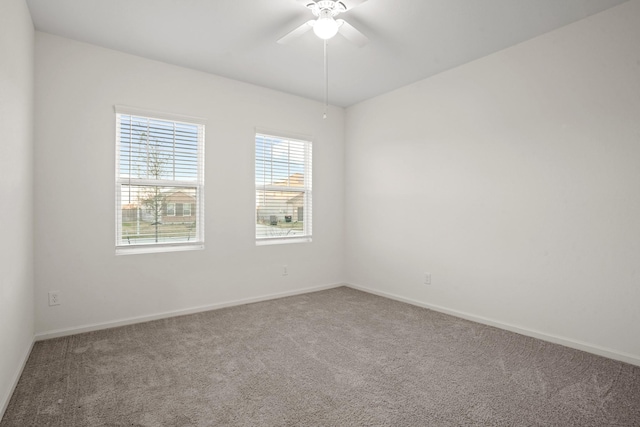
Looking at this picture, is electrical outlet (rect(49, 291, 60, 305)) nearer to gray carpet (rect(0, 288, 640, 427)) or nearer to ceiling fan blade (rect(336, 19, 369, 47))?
gray carpet (rect(0, 288, 640, 427))

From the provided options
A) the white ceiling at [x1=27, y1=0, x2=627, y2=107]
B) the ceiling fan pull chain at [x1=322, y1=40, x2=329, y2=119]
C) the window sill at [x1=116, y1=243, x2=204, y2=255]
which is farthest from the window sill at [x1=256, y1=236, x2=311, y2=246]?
the white ceiling at [x1=27, y1=0, x2=627, y2=107]

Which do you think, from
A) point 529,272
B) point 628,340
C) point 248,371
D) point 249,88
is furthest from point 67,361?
point 628,340

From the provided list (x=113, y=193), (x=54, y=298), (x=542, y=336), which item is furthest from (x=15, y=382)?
(x=542, y=336)

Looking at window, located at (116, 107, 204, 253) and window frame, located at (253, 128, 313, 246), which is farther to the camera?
window frame, located at (253, 128, 313, 246)

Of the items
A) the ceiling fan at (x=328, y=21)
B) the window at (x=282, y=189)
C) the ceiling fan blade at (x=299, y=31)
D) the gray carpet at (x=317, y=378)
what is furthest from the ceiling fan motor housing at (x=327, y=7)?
the gray carpet at (x=317, y=378)

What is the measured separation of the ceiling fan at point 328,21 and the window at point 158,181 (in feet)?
5.89

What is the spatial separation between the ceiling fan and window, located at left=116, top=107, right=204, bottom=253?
1.79 metres

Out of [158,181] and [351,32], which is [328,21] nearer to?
[351,32]

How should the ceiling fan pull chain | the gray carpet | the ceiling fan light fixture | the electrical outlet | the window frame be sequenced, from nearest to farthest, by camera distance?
the gray carpet → the ceiling fan light fixture → the electrical outlet → the ceiling fan pull chain → the window frame

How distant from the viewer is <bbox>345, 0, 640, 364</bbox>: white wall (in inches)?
103

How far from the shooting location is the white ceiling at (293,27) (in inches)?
102

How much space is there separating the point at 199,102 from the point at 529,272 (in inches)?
149

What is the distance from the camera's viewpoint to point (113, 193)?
10.9 feet

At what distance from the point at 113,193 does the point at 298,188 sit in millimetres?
2214
